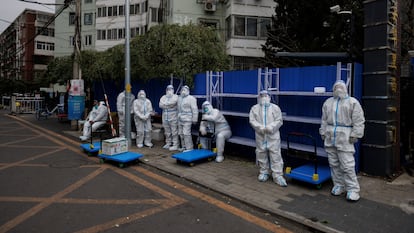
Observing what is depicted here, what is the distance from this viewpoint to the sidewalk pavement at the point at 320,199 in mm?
4179

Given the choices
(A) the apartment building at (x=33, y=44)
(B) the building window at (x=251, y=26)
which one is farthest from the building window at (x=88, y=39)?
(B) the building window at (x=251, y=26)

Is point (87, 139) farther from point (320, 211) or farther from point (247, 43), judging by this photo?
point (247, 43)

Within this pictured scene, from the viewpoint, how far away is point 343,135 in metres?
5.10

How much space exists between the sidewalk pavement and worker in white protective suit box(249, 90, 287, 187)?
0.23m

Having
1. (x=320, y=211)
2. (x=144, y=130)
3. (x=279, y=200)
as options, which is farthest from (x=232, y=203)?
(x=144, y=130)

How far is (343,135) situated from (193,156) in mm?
3657

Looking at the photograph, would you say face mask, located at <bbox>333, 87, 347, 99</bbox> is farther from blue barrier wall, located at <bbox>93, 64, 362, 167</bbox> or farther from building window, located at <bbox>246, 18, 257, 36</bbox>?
building window, located at <bbox>246, 18, 257, 36</bbox>

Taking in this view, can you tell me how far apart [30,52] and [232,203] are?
57231 mm

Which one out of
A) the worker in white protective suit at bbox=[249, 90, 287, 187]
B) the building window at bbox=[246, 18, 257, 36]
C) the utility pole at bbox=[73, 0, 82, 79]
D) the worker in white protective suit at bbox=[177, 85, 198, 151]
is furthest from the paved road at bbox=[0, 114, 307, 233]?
the building window at bbox=[246, 18, 257, 36]

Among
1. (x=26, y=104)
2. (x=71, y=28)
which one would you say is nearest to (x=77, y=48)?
(x=26, y=104)

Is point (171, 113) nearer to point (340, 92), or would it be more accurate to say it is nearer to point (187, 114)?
point (187, 114)

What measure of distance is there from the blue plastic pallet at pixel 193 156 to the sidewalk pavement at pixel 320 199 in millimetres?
198

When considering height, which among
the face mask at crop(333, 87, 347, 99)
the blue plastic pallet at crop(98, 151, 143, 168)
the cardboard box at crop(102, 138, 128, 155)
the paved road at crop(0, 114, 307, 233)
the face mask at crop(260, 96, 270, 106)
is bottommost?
the paved road at crop(0, 114, 307, 233)

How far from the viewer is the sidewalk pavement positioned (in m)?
4.18
